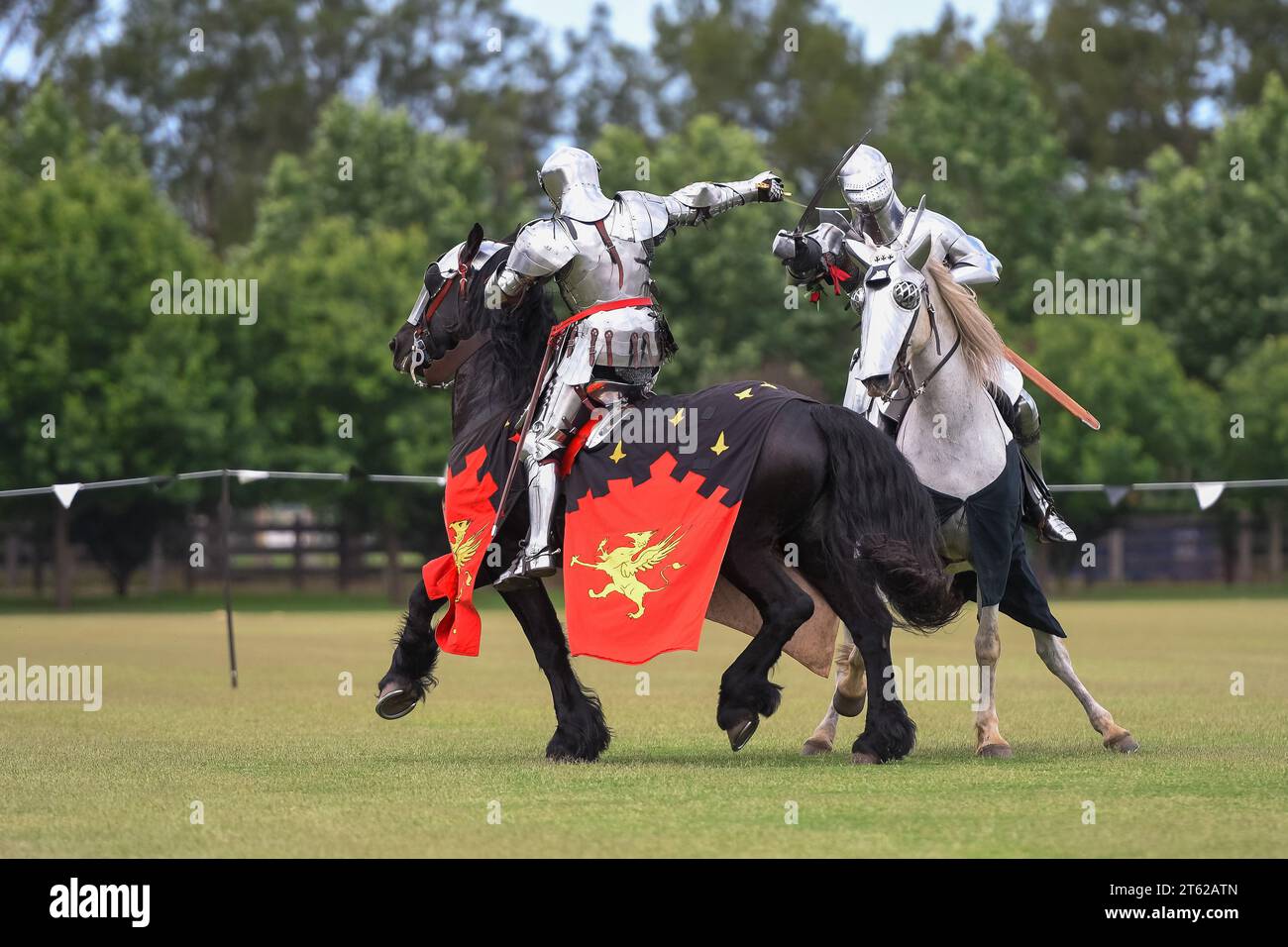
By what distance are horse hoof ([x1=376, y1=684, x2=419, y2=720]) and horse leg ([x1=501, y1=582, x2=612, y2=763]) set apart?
2.50 feet

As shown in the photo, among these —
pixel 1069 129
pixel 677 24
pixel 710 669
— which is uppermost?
pixel 677 24

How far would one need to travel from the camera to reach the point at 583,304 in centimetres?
1001

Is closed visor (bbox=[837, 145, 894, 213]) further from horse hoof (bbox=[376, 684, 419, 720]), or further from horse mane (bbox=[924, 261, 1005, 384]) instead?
horse hoof (bbox=[376, 684, 419, 720])

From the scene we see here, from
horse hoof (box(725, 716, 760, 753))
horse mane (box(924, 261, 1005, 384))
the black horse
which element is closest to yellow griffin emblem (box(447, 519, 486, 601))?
the black horse

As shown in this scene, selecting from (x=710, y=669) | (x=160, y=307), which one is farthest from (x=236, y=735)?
(x=160, y=307)

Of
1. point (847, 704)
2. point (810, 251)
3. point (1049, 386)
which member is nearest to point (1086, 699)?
point (847, 704)

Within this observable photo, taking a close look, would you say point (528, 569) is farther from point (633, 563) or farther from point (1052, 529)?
point (1052, 529)

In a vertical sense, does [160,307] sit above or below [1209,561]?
above

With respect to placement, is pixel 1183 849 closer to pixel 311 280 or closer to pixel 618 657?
pixel 618 657

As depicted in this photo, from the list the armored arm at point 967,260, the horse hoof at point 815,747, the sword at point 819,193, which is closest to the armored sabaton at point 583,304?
the sword at point 819,193

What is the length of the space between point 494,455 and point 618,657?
53.5 inches

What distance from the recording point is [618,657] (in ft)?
31.3

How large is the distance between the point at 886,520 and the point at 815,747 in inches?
67.0

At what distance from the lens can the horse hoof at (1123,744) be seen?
33.5ft
